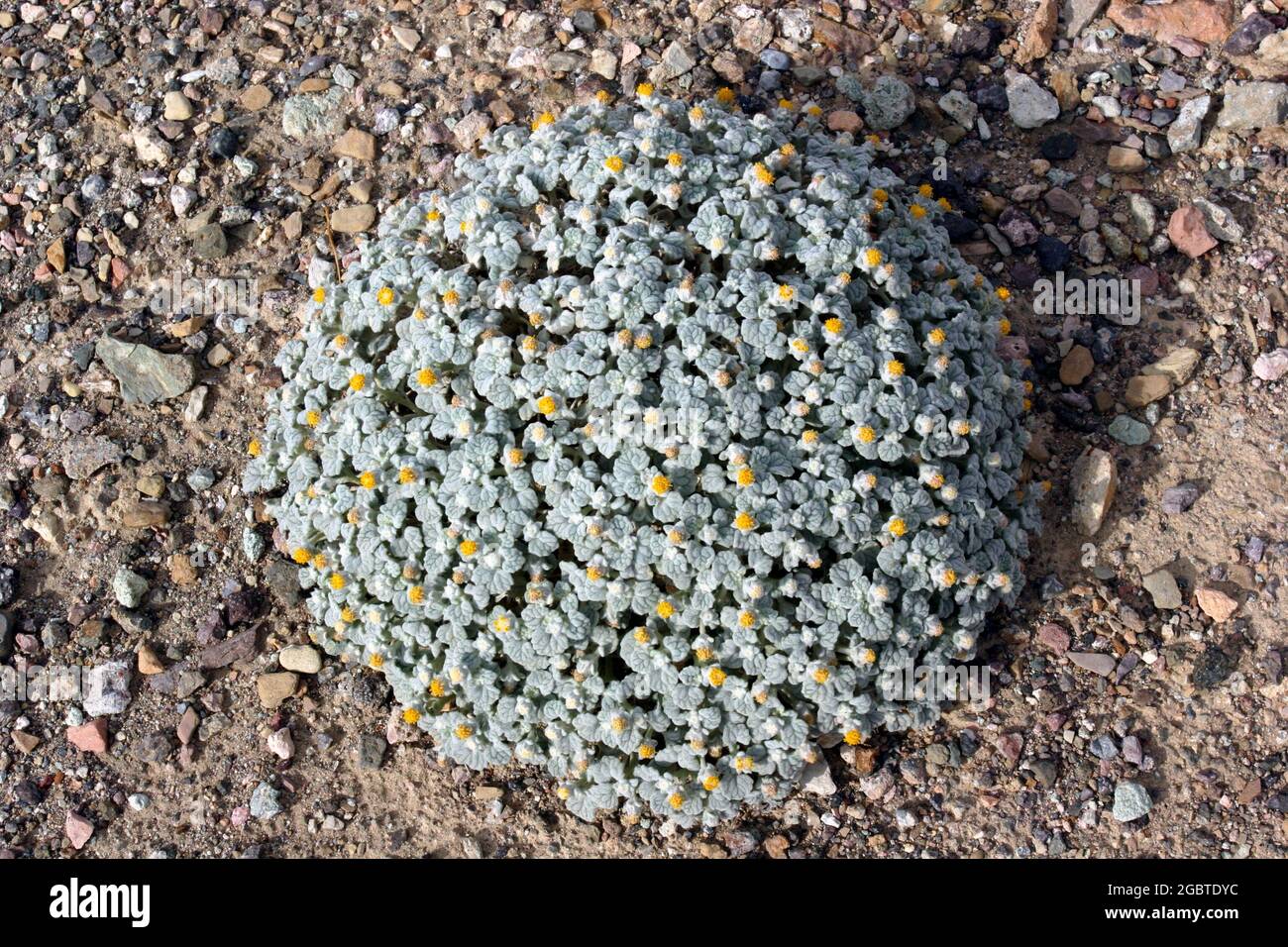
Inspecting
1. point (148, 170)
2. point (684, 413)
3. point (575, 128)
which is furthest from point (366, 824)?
point (148, 170)

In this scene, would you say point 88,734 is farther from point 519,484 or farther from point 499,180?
point 499,180

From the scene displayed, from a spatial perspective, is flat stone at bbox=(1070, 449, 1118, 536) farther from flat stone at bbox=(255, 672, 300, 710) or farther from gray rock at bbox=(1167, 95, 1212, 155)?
flat stone at bbox=(255, 672, 300, 710)

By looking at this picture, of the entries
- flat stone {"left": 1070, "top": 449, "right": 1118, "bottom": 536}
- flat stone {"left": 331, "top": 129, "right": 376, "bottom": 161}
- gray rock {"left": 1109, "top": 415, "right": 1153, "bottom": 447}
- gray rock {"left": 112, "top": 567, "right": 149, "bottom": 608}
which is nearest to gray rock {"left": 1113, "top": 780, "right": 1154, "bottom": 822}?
flat stone {"left": 1070, "top": 449, "right": 1118, "bottom": 536}

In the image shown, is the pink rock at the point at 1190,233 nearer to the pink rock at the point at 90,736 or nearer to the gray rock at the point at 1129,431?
the gray rock at the point at 1129,431

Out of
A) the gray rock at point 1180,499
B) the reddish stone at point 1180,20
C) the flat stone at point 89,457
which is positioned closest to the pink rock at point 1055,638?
the gray rock at point 1180,499

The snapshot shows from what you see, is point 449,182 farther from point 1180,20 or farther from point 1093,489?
point 1180,20

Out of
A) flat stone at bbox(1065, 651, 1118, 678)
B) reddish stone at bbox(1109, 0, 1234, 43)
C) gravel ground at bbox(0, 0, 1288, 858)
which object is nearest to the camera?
gravel ground at bbox(0, 0, 1288, 858)
